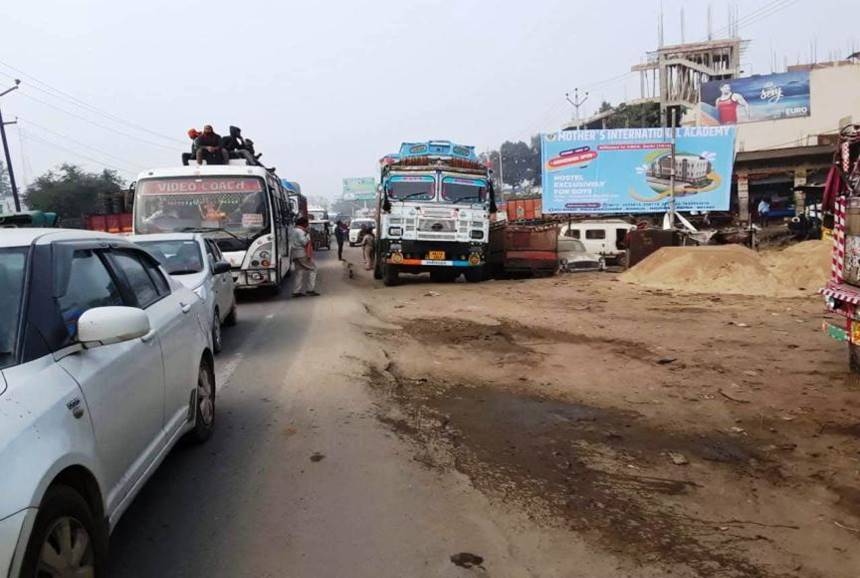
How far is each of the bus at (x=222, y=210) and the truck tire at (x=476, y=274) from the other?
5.41 m

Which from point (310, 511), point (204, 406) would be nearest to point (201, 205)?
point (204, 406)

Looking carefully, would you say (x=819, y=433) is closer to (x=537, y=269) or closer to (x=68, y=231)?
(x=68, y=231)

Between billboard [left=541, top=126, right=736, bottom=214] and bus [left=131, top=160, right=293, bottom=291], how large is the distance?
18513 mm

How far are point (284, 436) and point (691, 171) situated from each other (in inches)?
1122

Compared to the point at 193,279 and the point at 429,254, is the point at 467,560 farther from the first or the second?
the point at 429,254

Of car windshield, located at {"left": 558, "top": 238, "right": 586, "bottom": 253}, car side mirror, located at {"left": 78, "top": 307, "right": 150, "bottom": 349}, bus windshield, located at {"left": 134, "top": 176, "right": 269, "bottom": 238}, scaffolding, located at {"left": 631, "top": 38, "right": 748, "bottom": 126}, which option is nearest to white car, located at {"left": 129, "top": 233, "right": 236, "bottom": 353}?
bus windshield, located at {"left": 134, "top": 176, "right": 269, "bottom": 238}

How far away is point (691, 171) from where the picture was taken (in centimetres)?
3002

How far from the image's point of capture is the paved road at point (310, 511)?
132 inches

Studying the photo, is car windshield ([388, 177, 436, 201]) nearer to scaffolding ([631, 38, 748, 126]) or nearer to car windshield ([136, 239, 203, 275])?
car windshield ([136, 239, 203, 275])

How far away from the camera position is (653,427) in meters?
5.49

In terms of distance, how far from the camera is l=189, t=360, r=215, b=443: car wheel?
4.92 metres

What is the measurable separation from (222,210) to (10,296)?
1097cm

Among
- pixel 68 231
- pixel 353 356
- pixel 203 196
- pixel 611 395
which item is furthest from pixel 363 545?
pixel 203 196

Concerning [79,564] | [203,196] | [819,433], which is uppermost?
[203,196]
